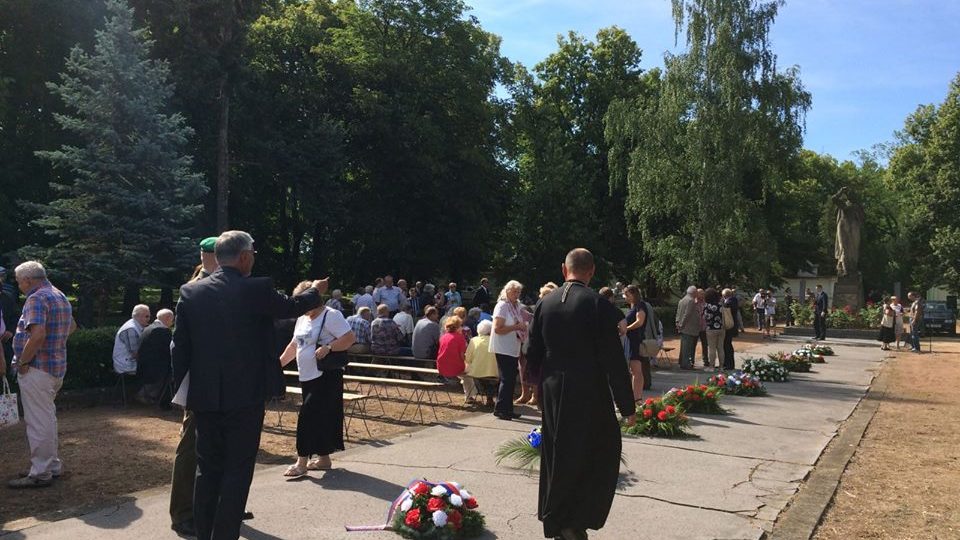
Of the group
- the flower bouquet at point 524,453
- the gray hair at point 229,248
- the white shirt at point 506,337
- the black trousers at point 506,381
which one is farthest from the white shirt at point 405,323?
the gray hair at point 229,248

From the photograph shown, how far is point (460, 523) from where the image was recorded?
521cm

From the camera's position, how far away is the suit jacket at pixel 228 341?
4.39 metres

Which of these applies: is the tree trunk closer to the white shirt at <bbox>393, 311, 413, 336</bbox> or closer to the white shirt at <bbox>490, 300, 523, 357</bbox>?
the white shirt at <bbox>393, 311, 413, 336</bbox>

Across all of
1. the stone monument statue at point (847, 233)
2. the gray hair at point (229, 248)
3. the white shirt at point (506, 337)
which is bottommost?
the white shirt at point (506, 337)

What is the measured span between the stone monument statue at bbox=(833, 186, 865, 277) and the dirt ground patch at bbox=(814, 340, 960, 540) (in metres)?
20.0

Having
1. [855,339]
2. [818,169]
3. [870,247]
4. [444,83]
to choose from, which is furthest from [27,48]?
[870,247]

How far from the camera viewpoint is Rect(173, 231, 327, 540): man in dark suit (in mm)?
4391

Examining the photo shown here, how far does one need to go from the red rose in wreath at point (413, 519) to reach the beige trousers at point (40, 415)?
346 cm

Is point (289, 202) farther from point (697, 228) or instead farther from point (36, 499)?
point (36, 499)

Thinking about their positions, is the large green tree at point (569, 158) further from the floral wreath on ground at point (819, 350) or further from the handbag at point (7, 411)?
the handbag at point (7, 411)

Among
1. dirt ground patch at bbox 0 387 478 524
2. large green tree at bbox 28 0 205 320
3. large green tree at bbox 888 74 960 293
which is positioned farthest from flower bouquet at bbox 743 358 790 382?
large green tree at bbox 888 74 960 293

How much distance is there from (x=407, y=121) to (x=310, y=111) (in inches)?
151

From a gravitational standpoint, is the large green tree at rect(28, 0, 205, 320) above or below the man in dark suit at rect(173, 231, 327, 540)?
above

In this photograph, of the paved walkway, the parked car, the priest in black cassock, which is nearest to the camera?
the priest in black cassock
